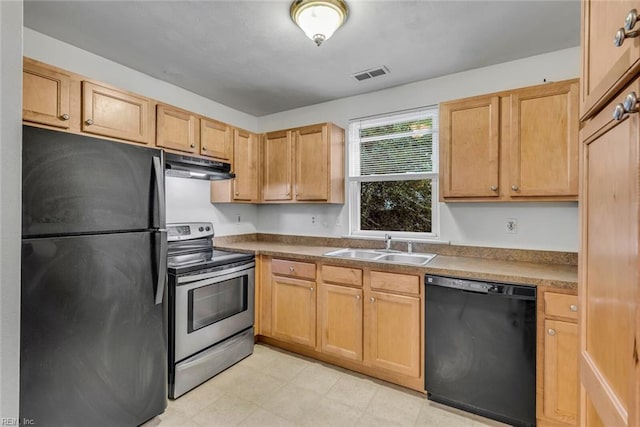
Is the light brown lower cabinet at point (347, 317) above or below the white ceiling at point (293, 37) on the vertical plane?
below

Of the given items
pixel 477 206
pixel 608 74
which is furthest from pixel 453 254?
pixel 608 74

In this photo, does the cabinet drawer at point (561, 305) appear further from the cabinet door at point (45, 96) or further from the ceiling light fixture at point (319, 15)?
the cabinet door at point (45, 96)

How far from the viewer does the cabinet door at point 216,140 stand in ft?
9.61

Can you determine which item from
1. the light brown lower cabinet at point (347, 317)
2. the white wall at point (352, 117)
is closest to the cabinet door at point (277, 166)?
the white wall at point (352, 117)

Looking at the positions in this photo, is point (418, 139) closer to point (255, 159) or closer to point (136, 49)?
point (255, 159)

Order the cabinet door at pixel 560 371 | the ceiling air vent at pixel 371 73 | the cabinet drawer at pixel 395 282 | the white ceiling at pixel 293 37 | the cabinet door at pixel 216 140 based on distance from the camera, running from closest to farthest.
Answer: the cabinet door at pixel 560 371
the white ceiling at pixel 293 37
the cabinet drawer at pixel 395 282
the ceiling air vent at pixel 371 73
the cabinet door at pixel 216 140

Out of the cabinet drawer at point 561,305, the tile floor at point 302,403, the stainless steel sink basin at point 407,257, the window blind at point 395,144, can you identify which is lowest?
the tile floor at point 302,403

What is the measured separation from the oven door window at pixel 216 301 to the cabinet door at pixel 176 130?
125cm

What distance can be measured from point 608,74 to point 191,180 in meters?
3.14

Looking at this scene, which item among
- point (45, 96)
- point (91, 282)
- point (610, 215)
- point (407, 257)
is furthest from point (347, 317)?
point (45, 96)

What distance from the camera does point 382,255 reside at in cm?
286

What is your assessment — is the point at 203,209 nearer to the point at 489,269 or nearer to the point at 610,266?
→ the point at 489,269

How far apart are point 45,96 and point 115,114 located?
0.40 m

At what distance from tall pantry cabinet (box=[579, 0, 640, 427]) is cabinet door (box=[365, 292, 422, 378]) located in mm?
1223
